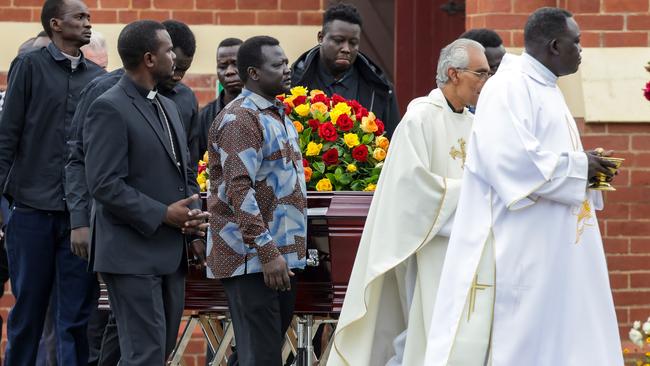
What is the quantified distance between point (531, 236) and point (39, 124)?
3.11 m

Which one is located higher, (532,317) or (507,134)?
(507,134)

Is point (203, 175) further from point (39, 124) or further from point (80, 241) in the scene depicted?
point (80, 241)

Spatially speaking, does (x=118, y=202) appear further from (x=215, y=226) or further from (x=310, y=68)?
(x=310, y=68)

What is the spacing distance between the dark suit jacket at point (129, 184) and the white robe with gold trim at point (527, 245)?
1348 millimetres

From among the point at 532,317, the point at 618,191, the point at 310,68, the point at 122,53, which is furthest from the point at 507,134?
the point at 618,191

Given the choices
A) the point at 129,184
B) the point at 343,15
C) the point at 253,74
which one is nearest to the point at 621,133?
the point at 343,15

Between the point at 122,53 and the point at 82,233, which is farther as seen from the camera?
the point at 82,233

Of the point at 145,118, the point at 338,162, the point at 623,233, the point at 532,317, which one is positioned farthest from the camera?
the point at 623,233

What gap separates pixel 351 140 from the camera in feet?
30.2

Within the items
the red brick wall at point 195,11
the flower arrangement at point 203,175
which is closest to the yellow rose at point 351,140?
the flower arrangement at point 203,175

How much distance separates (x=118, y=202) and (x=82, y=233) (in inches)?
37.8

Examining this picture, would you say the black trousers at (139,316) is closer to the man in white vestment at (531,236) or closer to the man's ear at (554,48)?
the man in white vestment at (531,236)

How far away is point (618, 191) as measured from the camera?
1120 centimetres

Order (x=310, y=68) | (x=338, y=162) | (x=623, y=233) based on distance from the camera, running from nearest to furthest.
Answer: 1. (x=338, y=162)
2. (x=310, y=68)
3. (x=623, y=233)
